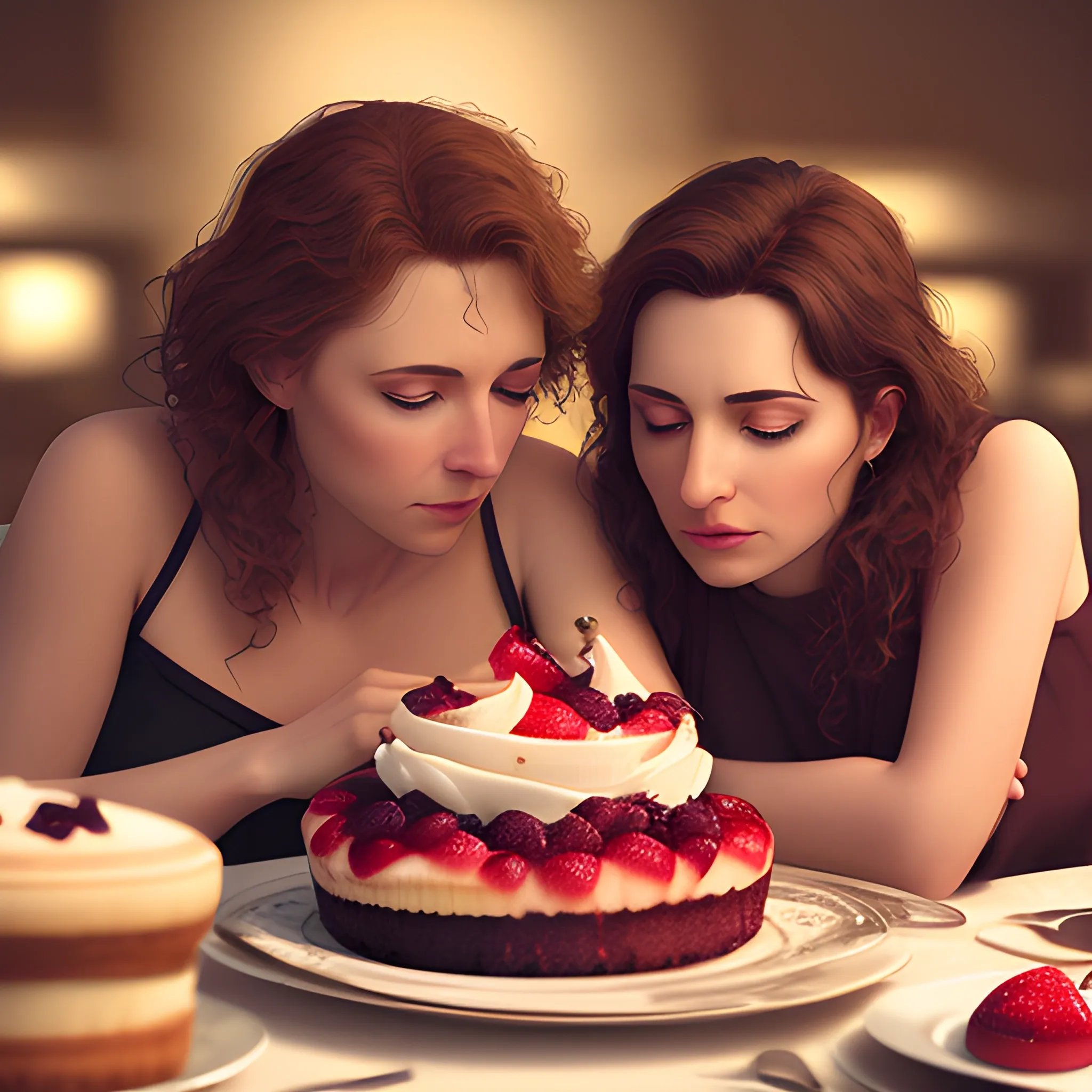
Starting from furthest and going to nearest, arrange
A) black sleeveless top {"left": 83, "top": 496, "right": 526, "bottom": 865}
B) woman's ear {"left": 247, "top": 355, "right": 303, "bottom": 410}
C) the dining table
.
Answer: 1. black sleeveless top {"left": 83, "top": 496, "right": 526, "bottom": 865}
2. woman's ear {"left": 247, "top": 355, "right": 303, "bottom": 410}
3. the dining table

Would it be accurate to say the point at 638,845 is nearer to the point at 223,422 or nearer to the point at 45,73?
the point at 223,422

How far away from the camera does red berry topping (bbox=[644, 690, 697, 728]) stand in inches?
48.2

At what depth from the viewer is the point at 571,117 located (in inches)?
→ 142

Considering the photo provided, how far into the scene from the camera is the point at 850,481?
1.62m

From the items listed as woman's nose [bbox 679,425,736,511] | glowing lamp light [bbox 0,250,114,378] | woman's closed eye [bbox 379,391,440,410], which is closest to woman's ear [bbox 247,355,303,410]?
woman's closed eye [bbox 379,391,440,410]

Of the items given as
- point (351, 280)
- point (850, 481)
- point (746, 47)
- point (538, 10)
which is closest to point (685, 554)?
point (850, 481)

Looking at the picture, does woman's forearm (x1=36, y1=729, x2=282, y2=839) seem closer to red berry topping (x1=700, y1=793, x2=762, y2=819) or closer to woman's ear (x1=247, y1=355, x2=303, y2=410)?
woman's ear (x1=247, y1=355, x2=303, y2=410)

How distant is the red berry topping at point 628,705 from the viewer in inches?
48.2

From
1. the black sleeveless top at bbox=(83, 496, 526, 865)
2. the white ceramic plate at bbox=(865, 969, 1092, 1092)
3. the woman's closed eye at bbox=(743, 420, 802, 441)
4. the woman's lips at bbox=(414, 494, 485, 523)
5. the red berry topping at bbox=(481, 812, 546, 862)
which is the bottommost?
the black sleeveless top at bbox=(83, 496, 526, 865)

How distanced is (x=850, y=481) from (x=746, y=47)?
9.24ft

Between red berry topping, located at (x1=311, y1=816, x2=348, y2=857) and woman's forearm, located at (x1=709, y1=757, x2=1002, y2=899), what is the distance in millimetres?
572

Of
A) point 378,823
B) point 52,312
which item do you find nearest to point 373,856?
point 378,823

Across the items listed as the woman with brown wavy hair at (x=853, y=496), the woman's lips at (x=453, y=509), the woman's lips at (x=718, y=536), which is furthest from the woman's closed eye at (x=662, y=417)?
the woman's lips at (x=453, y=509)

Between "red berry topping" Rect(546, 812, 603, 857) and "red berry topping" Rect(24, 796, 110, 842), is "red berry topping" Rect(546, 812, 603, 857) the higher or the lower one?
the lower one
